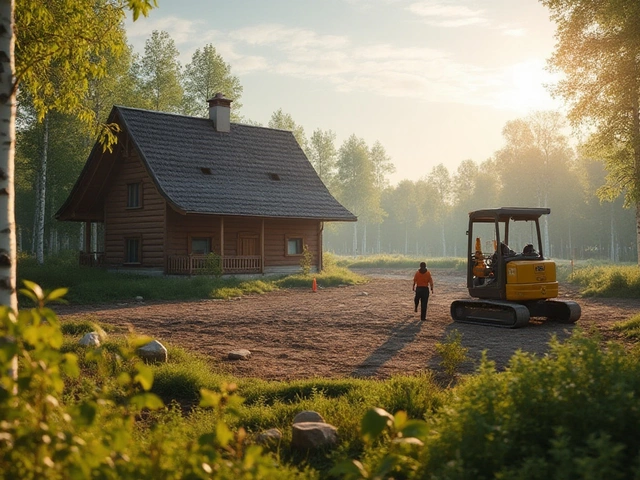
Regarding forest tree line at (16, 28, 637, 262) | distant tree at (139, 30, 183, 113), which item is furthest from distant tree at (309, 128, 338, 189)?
distant tree at (139, 30, 183, 113)

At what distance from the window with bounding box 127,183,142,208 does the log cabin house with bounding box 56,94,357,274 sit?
1.8 inches

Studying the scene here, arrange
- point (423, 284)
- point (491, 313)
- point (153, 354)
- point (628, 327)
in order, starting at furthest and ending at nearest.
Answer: point (423, 284) → point (491, 313) → point (628, 327) → point (153, 354)

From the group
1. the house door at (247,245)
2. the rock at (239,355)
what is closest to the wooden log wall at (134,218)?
the house door at (247,245)

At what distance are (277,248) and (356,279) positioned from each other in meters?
4.22

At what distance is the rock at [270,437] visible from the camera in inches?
242

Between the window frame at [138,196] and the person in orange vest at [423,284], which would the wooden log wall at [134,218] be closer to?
the window frame at [138,196]

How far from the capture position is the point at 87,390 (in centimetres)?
770

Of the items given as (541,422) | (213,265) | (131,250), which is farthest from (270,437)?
(131,250)

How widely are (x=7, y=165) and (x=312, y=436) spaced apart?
371cm

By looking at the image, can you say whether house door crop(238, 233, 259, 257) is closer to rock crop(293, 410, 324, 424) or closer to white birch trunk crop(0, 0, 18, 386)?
rock crop(293, 410, 324, 424)

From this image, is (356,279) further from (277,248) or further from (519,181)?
(519,181)

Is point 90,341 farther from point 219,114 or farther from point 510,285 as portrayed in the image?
point 219,114

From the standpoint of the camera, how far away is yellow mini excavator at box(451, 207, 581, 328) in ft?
48.3

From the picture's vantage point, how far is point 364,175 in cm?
7150
